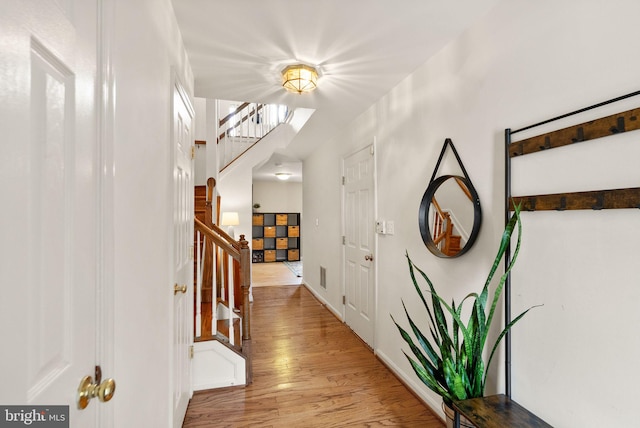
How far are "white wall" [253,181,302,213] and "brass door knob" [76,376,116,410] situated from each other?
8301 mm

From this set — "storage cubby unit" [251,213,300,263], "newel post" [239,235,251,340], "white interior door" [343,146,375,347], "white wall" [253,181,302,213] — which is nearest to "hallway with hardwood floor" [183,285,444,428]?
"white interior door" [343,146,375,347]

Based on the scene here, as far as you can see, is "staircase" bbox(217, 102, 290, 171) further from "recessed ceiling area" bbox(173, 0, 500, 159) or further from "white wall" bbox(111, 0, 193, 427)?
"white wall" bbox(111, 0, 193, 427)

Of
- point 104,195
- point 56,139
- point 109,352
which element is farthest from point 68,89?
point 109,352

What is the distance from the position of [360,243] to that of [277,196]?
609cm

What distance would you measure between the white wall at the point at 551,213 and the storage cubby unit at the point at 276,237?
6.94 meters

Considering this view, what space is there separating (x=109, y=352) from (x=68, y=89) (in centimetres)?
68

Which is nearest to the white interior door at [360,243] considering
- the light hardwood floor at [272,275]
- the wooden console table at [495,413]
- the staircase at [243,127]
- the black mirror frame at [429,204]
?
the black mirror frame at [429,204]

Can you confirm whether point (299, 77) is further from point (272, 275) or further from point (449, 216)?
point (272, 275)

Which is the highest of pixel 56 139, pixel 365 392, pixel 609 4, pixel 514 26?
pixel 514 26

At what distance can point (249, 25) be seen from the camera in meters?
1.73

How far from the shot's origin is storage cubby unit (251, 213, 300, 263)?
28.8 feet

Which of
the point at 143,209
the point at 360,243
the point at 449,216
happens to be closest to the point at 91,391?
the point at 143,209

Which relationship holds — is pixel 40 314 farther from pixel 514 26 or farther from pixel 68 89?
pixel 514 26

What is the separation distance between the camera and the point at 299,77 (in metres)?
2.20
